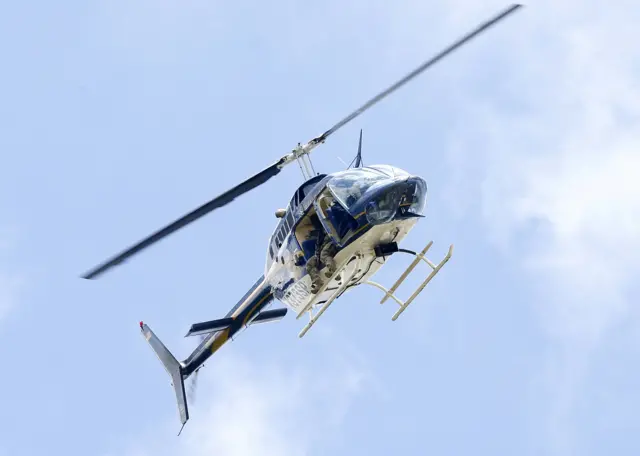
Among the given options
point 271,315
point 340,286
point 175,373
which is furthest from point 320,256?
point 175,373

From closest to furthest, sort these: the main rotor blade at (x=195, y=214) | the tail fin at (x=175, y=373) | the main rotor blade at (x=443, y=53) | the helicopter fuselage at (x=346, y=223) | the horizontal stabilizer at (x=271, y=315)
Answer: the main rotor blade at (x=443, y=53) → the helicopter fuselage at (x=346, y=223) → the main rotor blade at (x=195, y=214) → the horizontal stabilizer at (x=271, y=315) → the tail fin at (x=175, y=373)

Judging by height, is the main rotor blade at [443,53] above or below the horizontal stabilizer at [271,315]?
above

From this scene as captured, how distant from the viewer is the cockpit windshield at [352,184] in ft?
72.2

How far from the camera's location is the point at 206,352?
2752 centimetres

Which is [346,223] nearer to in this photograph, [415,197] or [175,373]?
[415,197]

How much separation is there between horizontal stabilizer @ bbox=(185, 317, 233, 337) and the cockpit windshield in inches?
227

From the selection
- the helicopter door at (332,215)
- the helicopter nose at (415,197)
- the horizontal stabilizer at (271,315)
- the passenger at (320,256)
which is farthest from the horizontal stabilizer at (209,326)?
the helicopter nose at (415,197)

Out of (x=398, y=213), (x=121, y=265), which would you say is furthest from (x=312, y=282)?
(x=121, y=265)

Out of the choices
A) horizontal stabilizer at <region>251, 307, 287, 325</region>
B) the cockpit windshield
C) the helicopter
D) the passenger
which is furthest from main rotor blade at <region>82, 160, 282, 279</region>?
horizontal stabilizer at <region>251, 307, 287, 325</region>

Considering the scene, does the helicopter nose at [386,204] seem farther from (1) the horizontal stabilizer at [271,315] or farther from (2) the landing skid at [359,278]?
(1) the horizontal stabilizer at [271,315]

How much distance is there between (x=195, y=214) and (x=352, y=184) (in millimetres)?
3383

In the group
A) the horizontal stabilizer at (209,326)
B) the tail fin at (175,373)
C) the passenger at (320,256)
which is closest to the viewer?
the passenger at (320,256)

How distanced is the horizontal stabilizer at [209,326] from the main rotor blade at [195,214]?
4.00m

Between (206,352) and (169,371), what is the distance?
1.38m
